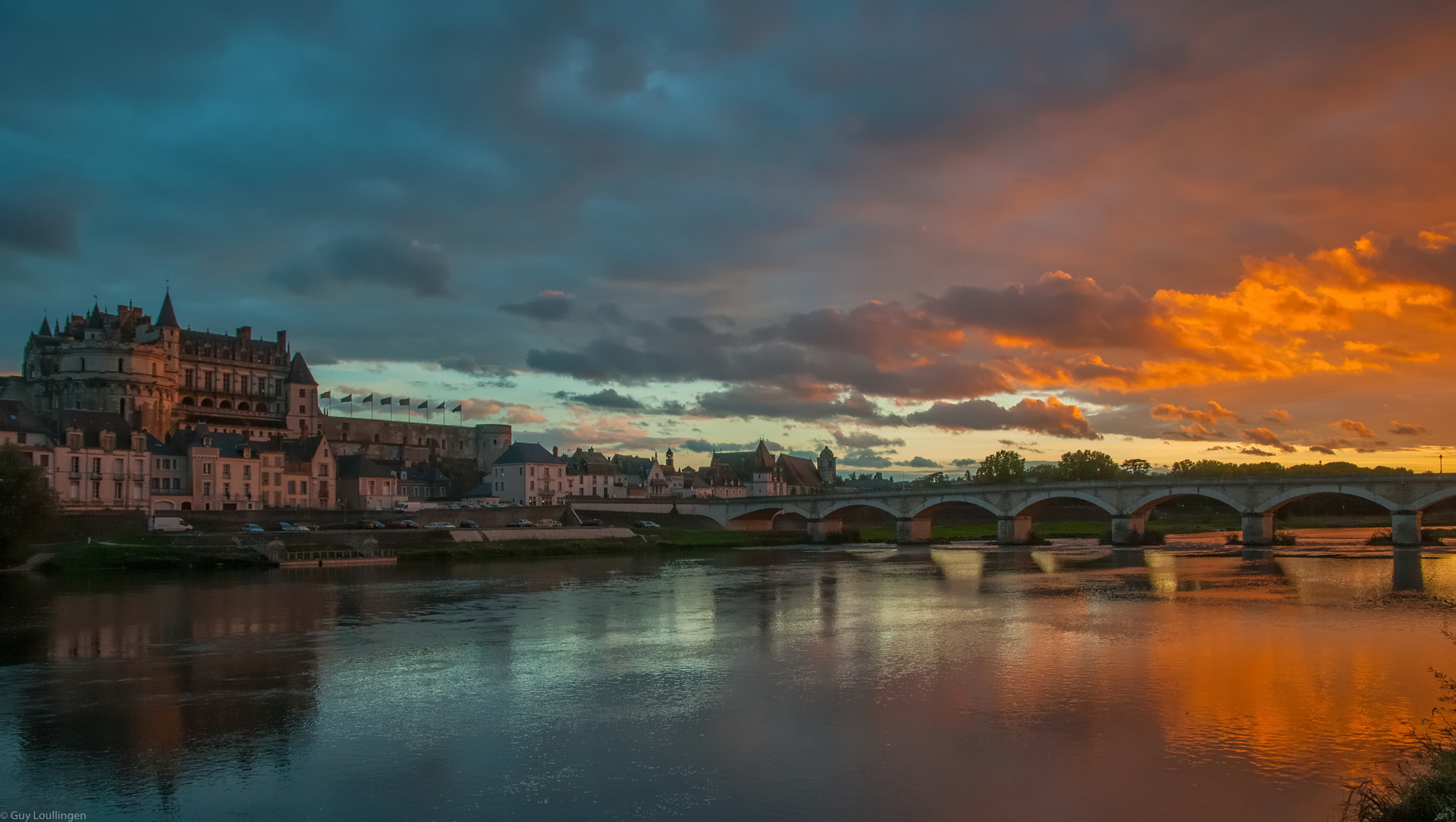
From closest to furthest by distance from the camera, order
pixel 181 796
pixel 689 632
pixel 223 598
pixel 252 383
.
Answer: pixel 181 796
pixel 689 632
pixel 223 598
pixel 252 383

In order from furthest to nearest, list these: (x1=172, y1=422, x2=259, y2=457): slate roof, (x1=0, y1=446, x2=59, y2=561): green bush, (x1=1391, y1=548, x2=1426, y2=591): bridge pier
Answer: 1. (x1=172, y1=422, x2=259, y2=457): slate roof
2. (x1=0, y1=446, x2=59, y2=561): green bush
3. (x1=1391, y1=548, x2=1426, y2=591): bridge pier

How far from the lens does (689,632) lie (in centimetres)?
2700

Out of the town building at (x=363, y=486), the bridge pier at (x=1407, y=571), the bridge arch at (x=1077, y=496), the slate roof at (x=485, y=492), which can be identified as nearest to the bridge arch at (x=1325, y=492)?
the bridge pier at (x=1407, y=571)

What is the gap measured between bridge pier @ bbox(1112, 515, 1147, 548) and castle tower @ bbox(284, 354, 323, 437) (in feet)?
207

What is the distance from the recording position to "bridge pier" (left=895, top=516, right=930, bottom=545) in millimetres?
76562

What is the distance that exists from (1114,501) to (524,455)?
44.7 meters

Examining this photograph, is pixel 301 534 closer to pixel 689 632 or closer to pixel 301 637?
pixel 301 637

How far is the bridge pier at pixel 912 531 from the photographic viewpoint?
76562 millimetres

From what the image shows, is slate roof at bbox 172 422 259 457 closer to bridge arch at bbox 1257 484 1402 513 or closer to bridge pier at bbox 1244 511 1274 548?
bridge pier at bbox 1244 511 1274 548

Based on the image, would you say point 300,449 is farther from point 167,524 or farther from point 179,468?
point 167,524

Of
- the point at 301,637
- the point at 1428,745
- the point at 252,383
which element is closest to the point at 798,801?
the point at 1428,745

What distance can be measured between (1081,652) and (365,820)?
16.0 meters

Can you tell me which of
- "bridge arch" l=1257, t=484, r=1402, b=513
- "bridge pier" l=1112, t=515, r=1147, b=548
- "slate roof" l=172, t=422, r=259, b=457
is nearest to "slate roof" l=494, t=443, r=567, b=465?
"slate roof" l=172, t=422, r=259, b=457

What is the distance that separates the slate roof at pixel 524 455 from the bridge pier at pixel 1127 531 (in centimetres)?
4403
